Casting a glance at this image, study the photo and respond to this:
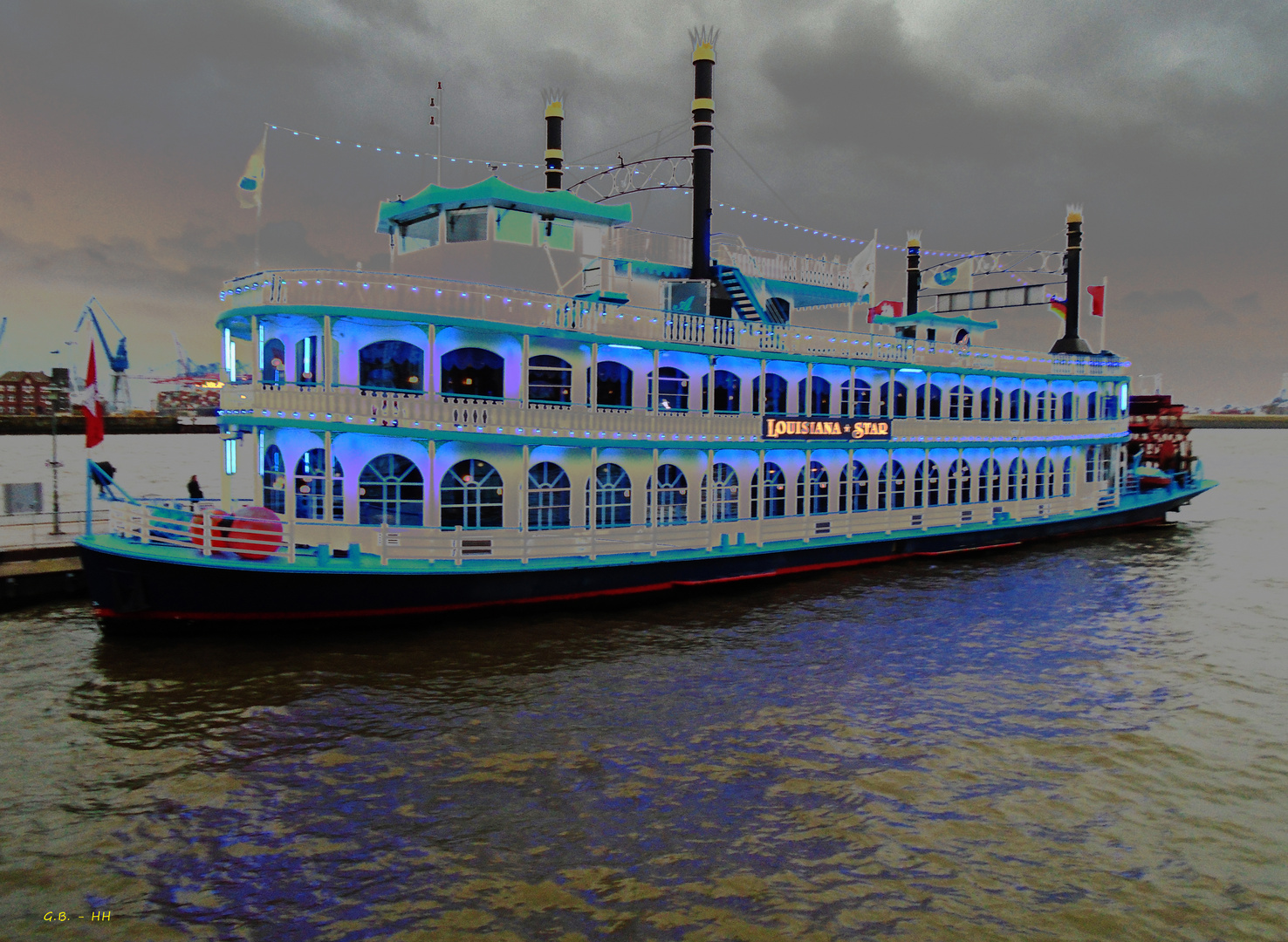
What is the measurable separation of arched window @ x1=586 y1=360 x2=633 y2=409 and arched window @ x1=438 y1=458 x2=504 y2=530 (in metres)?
2.85

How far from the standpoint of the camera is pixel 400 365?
15.5 meters

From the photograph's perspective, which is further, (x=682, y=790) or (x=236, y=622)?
(x=236, y=622)

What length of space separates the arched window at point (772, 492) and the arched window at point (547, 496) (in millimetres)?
5540

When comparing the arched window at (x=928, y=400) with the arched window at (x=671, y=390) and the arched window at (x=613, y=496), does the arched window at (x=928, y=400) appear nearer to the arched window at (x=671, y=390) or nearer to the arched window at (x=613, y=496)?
the arched window at (x=671, y=390)

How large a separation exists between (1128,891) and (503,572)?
10411 millimetres

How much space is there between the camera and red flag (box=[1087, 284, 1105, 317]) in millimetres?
30953

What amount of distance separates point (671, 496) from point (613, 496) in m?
1.64

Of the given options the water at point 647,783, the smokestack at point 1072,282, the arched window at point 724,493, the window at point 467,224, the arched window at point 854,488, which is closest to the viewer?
the water at point 647,783

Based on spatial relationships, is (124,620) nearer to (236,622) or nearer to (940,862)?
(236,622)

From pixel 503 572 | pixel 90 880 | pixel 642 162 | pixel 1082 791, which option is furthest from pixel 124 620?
pixel 642 162

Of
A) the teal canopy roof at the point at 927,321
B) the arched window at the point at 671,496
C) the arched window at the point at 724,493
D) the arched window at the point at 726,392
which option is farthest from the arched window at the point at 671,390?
the teal canopy roof at the point at 927,321

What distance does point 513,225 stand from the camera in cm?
1772

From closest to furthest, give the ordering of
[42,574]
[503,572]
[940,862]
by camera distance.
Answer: [940,862]
[503,572]
[42,574]

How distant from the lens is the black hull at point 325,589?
1332 cm
